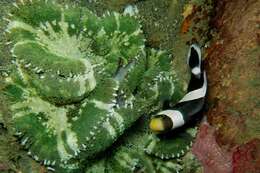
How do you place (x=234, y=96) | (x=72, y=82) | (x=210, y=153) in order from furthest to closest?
(x=210, y=153) → (x=234, y=96) → (x=72, y=82)

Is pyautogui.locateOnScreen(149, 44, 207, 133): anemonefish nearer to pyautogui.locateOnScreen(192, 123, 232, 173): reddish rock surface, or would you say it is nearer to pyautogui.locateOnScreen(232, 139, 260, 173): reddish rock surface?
pyautogui.locateOnScreen(192, 123, 232, 173): reddish rock surface

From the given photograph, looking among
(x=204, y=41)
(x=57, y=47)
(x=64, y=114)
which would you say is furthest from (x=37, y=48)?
(x=204, y=41)

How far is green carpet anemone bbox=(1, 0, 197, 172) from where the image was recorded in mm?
2881

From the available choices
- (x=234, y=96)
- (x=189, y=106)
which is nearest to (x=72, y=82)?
(x=189, y=106)

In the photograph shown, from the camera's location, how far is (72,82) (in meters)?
2.90

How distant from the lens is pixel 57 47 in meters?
3.01

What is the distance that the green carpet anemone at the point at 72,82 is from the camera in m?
2.88

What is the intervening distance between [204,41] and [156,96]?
82cm

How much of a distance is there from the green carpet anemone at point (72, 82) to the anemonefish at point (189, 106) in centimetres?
23

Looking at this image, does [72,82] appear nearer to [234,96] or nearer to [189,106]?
[189,106]

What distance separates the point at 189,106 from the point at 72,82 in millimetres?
1155

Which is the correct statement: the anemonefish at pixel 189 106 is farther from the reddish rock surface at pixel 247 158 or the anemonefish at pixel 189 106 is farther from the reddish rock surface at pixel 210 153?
the reddish rock surface at pixel 247 158

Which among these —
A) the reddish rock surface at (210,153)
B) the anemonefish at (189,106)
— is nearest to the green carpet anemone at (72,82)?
the anemonefish at (189,106)

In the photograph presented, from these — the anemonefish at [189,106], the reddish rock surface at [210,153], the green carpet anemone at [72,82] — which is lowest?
the reddish rock surface at [210,153]
